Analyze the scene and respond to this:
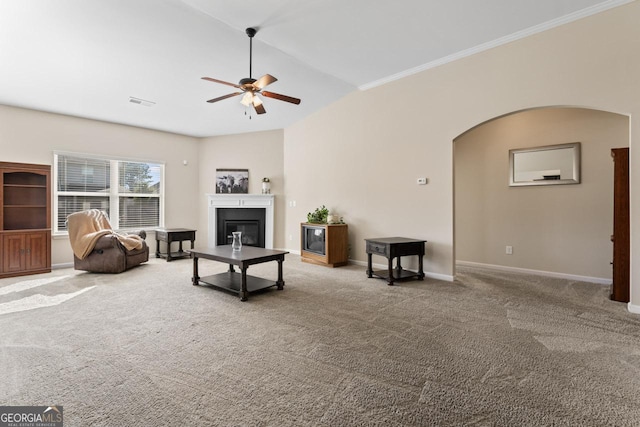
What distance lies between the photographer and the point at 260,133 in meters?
7.72

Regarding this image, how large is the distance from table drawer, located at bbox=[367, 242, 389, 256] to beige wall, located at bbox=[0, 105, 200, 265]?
4.88 meters

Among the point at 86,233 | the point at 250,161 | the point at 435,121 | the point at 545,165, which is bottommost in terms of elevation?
the point at 86,233

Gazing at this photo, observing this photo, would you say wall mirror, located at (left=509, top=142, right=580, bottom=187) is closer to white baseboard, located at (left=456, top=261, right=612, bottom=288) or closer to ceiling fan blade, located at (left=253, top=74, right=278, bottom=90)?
white baseboard, located at (left=456, top=261, right=612, bottom=288)

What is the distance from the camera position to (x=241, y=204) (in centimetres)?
764

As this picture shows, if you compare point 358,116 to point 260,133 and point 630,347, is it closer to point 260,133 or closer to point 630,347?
point 260,133

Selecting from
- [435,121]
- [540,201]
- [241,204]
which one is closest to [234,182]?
[241,204]

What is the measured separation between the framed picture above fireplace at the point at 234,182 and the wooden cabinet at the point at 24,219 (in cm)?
323

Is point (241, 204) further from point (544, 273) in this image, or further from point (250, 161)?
point (544, 273)

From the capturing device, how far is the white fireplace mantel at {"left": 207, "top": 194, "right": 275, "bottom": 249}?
7559 millimetres

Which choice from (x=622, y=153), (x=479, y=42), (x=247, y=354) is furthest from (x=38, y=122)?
(x=622, y=153)

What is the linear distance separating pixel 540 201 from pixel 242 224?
5.94 m

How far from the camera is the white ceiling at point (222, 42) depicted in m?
3.42

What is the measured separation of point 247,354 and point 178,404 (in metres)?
0.67

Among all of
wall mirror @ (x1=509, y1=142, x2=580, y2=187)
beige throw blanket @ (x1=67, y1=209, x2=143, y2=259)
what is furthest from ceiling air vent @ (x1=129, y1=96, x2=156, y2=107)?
wall mirror @ (x1=509, y1=142, x2=580, y2=187)
